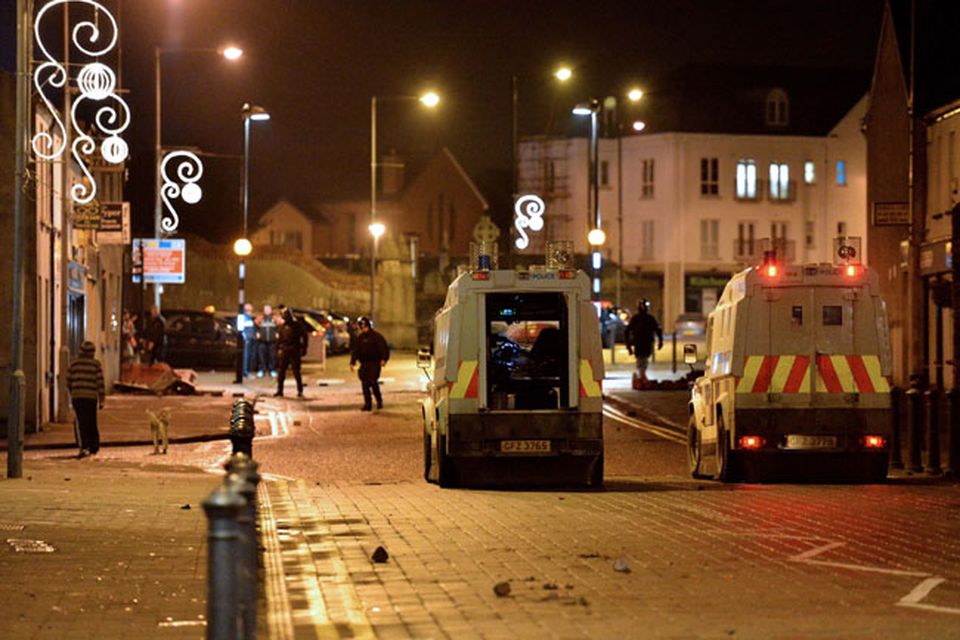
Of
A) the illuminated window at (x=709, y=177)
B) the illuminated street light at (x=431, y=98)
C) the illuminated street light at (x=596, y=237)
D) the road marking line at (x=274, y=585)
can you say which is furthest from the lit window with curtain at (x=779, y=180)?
the road marking line at (x=274, y=585)

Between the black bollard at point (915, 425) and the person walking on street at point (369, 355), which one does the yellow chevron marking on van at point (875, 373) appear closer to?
the black bollard at point (915, 425)

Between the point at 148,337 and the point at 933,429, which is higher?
the point at 148,337

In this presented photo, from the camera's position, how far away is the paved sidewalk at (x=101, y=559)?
28.7 ft

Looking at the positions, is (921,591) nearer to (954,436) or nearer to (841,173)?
(954,436)

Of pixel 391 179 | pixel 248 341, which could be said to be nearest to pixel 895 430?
pixel 248 341

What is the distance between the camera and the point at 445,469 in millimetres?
17156

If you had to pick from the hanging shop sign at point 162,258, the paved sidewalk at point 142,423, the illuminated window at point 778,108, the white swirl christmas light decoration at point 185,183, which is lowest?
the paved sidewalk at point 142,423

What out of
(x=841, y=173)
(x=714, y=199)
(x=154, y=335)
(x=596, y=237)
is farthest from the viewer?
(x=841, y=173)

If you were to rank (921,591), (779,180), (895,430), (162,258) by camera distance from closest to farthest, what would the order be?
Result: (921,591) < (895,430) < (162,258) < (779,180)

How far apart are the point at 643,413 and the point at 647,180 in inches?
2220

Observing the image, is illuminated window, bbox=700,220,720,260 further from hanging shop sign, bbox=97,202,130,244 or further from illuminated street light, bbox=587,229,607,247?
hanging shop sign, bbox=97,202,130,244

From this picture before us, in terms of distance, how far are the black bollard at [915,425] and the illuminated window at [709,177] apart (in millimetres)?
66720

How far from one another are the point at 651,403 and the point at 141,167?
53249 millimetres

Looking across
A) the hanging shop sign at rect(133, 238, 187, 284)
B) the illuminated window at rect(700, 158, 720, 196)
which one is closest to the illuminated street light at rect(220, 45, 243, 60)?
the hanging shop sign at rect(133, 238, 187, 284)
